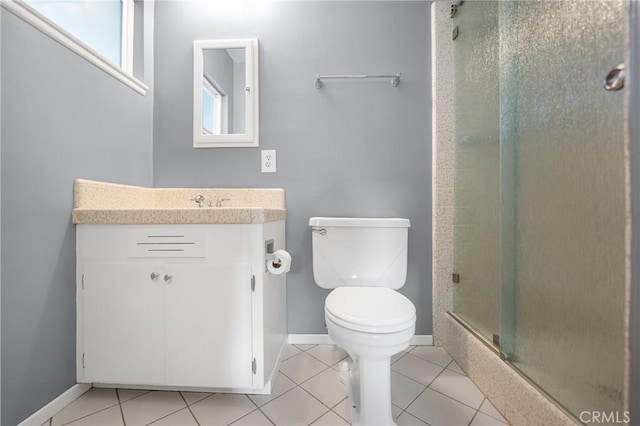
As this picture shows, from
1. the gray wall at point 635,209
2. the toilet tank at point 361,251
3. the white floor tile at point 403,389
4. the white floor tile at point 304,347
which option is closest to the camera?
the gray wall at point 635,209

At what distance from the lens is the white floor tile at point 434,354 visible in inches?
52.2

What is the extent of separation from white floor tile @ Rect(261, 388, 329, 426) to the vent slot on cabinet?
2.11ft

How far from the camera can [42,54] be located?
3.12ft

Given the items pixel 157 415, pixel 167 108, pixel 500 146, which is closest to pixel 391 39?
pixel 500 146

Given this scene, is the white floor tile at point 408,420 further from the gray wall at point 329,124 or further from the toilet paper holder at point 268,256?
the toilet paper holder at point 268,256

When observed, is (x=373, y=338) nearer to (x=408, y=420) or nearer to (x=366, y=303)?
(x=366, y=303)

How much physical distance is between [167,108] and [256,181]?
689mm

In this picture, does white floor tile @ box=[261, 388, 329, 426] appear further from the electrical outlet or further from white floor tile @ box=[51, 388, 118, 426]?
the electrical outlet

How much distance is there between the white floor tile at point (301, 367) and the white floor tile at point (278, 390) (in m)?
0.03

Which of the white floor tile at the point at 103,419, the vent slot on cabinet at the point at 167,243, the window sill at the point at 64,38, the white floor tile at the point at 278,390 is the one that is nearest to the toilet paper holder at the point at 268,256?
the vent slot on cabinet at the point at 167,243

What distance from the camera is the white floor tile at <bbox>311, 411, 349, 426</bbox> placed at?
924mm

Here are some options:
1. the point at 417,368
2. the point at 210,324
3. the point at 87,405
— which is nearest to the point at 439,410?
the point at 417,368

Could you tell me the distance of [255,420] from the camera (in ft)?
3.09

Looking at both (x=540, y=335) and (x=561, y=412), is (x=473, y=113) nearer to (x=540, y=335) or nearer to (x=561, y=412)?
(x=540, y=335)
